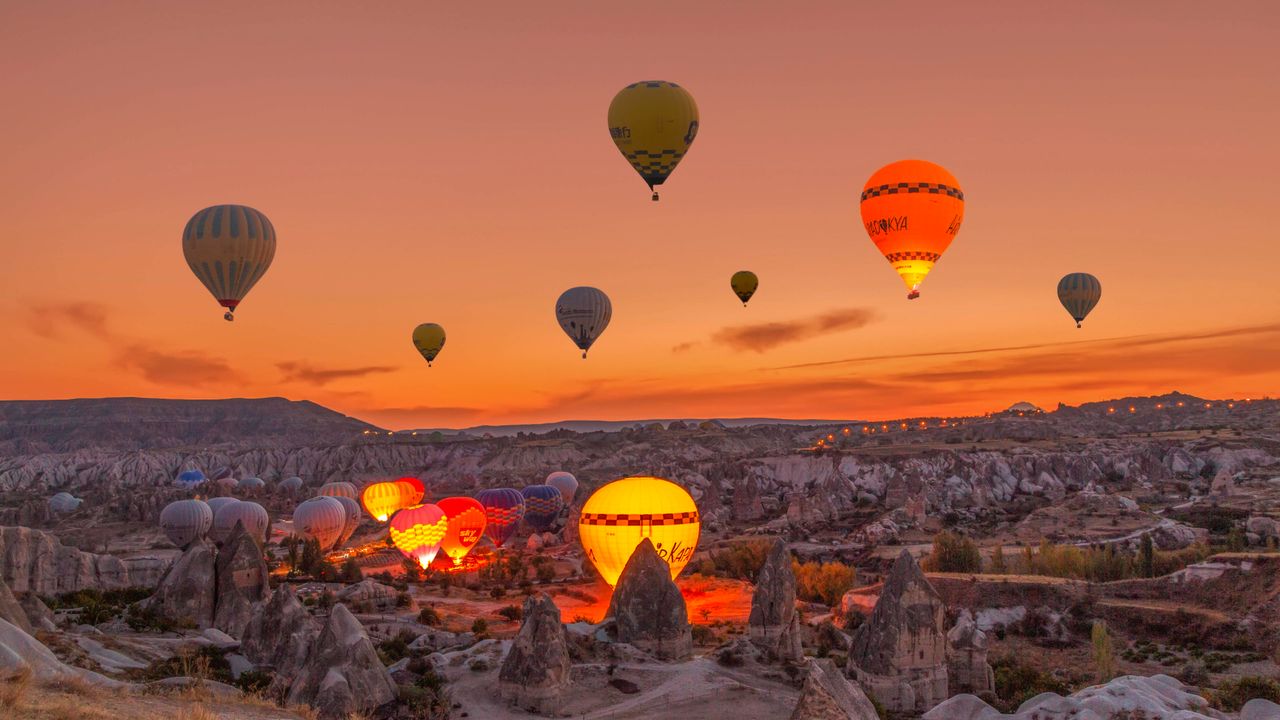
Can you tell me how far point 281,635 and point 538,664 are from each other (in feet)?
26.5

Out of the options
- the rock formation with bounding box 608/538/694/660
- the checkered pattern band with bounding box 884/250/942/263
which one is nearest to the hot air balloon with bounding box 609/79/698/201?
the checkered pattern band with bounding box 884/250/942/263

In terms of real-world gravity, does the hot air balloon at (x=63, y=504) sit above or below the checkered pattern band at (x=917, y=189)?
below

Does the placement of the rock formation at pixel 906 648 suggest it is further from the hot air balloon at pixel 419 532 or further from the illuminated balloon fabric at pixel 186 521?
the illuminated balloon fabric at pixel 186 521

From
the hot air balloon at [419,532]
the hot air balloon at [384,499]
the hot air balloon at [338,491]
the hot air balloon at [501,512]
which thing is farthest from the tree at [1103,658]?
the hot air balloon at [338,491]

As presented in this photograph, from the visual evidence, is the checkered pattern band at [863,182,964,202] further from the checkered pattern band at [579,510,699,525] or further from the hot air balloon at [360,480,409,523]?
the hot air balloon at [360,480,409,523]

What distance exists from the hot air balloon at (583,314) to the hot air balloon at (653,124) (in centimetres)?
1617

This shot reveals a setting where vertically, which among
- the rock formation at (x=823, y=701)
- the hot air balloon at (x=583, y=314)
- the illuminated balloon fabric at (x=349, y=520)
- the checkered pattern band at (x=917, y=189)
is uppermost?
the checkered pattern band at (x=917, y=189)

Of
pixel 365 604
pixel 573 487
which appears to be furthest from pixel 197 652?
pixel 573 487

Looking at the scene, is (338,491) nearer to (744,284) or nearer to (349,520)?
(349,520)

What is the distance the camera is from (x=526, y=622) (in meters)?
26.4

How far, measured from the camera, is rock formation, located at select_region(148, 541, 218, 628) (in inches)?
1335

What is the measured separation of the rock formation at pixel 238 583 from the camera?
1353 inches

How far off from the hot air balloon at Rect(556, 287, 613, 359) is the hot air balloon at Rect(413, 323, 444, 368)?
2235cm

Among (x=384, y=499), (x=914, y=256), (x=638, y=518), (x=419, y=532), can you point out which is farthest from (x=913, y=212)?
(x=384, y=499)
